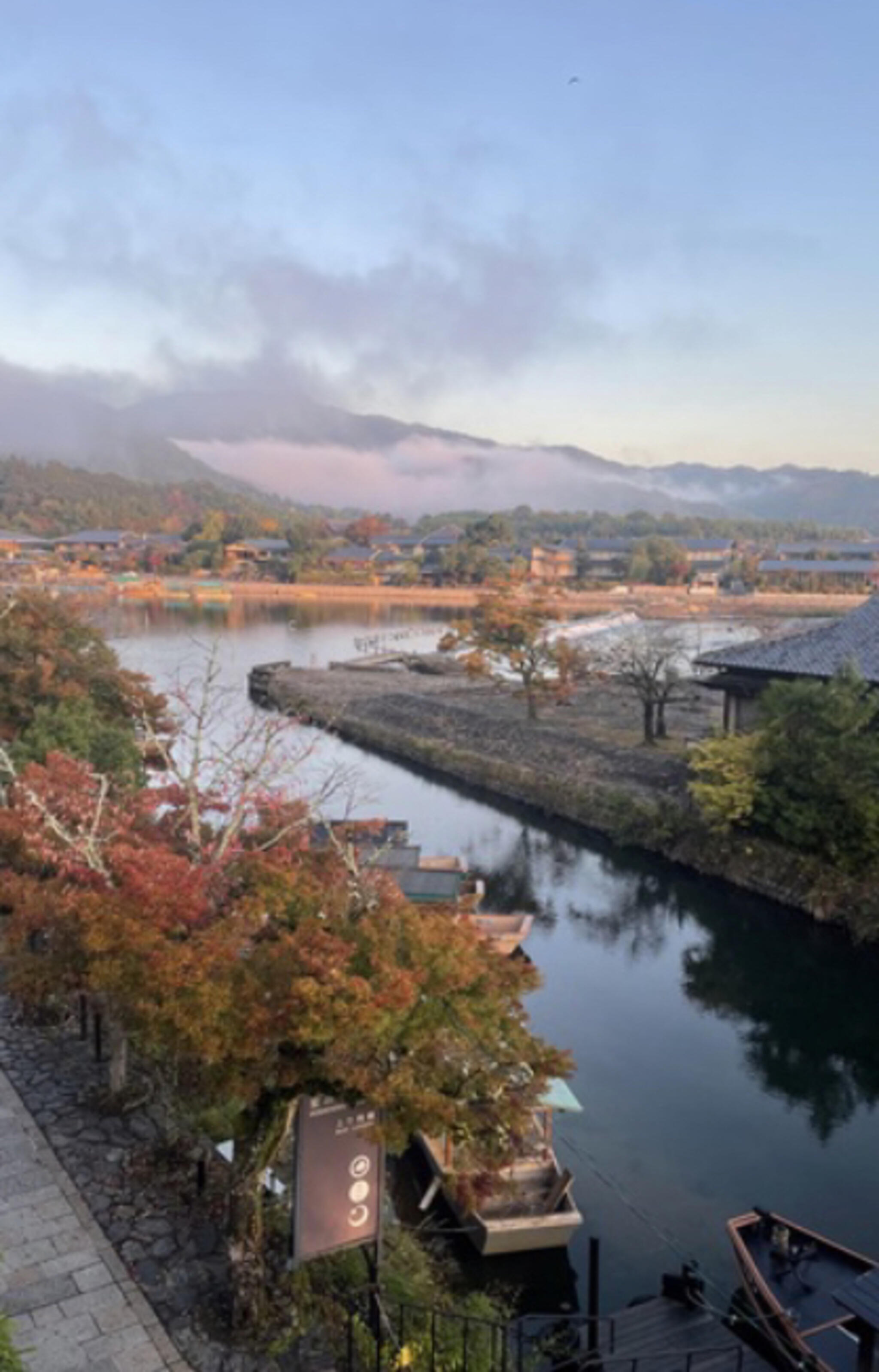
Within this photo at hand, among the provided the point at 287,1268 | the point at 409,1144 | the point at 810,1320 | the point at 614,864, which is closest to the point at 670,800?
the point at 614,864

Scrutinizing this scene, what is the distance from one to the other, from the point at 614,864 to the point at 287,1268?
51.0ft

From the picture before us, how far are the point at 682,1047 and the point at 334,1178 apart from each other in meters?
9.19

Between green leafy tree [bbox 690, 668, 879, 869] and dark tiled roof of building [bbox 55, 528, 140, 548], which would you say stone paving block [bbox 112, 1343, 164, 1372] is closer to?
green leafy tree [bbox 690, 668, 879, 869]

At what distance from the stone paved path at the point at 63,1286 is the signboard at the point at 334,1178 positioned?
47.8 inches

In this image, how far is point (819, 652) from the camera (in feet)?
70.4

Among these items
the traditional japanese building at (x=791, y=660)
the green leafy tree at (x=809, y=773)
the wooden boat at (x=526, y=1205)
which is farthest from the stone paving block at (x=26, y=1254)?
the traditional japanese building at (x=791, y=660)

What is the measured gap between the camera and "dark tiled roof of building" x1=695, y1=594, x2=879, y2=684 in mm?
20422

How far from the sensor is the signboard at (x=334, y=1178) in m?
6.02

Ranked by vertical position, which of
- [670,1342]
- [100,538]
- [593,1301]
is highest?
[100,538]

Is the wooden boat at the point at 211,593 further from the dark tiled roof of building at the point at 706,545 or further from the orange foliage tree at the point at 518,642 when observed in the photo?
the orange foliage tree at the point at 518,642

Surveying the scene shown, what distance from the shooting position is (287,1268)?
22.3 ft

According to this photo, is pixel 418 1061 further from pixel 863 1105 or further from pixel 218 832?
pixel 863 1105

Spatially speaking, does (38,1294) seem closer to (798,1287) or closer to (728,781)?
(798,1287)

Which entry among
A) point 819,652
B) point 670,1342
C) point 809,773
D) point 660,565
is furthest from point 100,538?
point 670,1342
